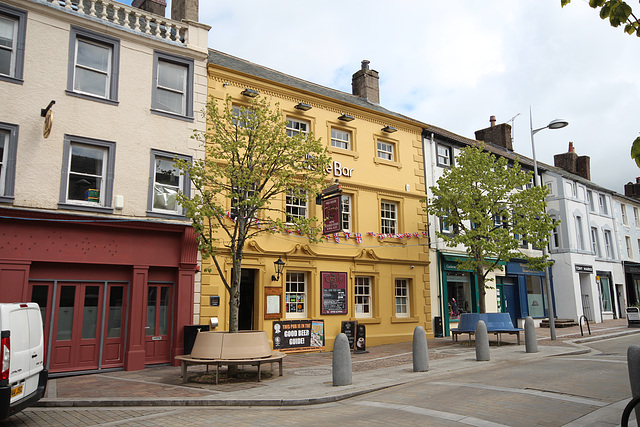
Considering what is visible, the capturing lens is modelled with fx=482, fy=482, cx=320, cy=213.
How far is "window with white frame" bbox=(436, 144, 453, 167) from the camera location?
2377 cm

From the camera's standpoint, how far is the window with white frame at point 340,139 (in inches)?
782

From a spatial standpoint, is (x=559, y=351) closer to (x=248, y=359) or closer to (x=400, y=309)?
(x=400, y=309)

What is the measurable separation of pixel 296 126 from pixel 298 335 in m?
8.00

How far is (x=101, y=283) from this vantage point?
13633 millimetres

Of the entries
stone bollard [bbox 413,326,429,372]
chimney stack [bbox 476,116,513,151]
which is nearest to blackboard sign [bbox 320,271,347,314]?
stone bollard [bbox 413,326,429,372]

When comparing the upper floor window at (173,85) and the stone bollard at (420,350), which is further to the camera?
the upper floor window at (173,85)

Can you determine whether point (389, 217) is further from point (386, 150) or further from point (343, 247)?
point (343, 247)

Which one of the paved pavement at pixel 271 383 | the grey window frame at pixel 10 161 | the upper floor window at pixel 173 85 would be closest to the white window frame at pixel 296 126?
the upper floor window at pixel 173 85

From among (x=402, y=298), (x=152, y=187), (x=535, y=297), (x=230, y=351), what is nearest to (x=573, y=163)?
(x=535, y=297)

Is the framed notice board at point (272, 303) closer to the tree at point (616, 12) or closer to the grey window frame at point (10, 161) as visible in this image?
the grey window frame at point (10, 161)

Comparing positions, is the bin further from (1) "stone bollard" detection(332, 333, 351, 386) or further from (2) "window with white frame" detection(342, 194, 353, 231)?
(2) "window with white frame" detection(342, 194, 353, 231)

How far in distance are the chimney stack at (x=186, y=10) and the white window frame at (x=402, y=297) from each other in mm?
13144

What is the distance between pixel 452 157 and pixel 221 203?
13.3 metres

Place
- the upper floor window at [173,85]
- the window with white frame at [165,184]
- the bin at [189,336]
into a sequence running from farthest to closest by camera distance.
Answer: the upper floor window at [173,85] → the window with white frame at [165,184] → the bin at [189,336]
